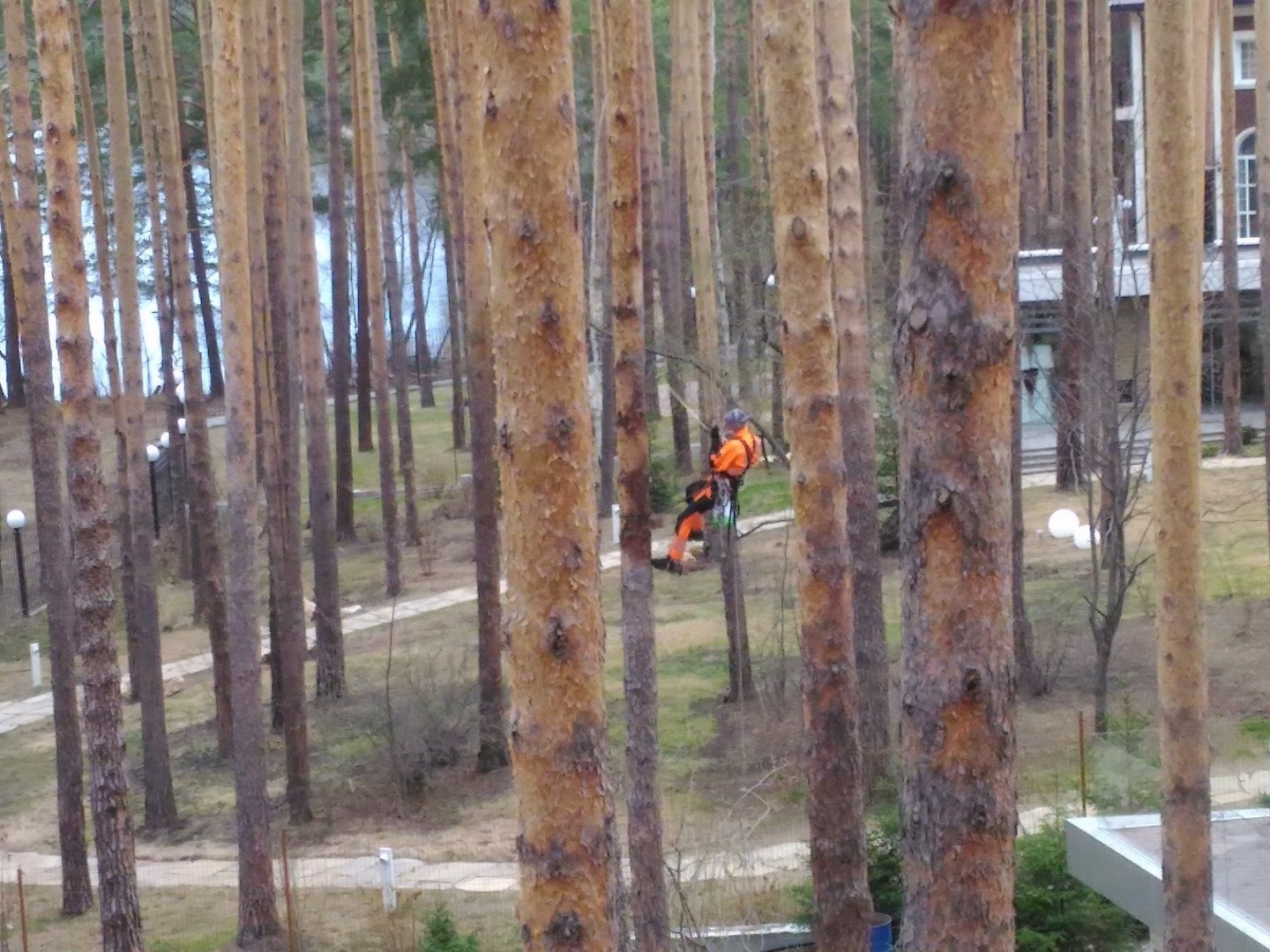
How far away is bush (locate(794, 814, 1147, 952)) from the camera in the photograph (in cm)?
923

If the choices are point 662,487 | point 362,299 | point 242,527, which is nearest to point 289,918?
point 242,527

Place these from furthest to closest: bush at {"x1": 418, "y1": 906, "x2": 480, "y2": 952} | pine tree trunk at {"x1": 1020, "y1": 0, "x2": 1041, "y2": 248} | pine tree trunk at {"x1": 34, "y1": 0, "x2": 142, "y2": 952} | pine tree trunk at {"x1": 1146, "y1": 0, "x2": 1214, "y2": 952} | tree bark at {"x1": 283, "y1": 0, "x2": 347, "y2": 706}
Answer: pine tree trunk at {"x1": 1020, "y1": 0, "x2": 1041, "y2": 248}
tree bark at {"x1": 283, "y1": 0, "x2": 347, "y2": 706}
pine tree trunk at {"x1": 34, "y1": 0, "x2": 142, "y2": 952}
bush at {"x1": 418, "y1": 906, "x2": 480, "y2": 952}
pine tree trunk at {"x1": 1146, "y1": 0, "x2": 1214, "y2": 952}

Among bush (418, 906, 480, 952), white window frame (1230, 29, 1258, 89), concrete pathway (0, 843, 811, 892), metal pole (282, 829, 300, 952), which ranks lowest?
concrete pathway (0, 843, 811, 892)

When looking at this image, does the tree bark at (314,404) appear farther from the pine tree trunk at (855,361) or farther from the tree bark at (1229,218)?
the tree bark at (1229,218)

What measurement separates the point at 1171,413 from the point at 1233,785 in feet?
18.0

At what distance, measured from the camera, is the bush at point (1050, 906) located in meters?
9.23

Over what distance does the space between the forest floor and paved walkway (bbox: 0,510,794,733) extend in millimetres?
345

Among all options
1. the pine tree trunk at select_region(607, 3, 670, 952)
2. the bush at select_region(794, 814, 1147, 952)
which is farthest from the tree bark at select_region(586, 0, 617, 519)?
the bush at select_region(794, 814, 1147, 952)

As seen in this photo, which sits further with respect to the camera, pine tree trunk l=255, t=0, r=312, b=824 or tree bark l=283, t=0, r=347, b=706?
tree bark l=283, t=0, r=347, b=706

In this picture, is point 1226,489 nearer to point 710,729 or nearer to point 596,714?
point 710,729

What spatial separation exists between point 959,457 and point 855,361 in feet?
24.5

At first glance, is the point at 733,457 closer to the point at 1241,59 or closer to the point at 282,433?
the point at 282,433

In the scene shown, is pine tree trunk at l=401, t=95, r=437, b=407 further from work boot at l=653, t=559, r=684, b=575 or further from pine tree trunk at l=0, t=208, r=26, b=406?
work boot at l=653, t=559, r=684, b=575

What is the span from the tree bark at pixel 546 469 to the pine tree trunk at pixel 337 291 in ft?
43.3
